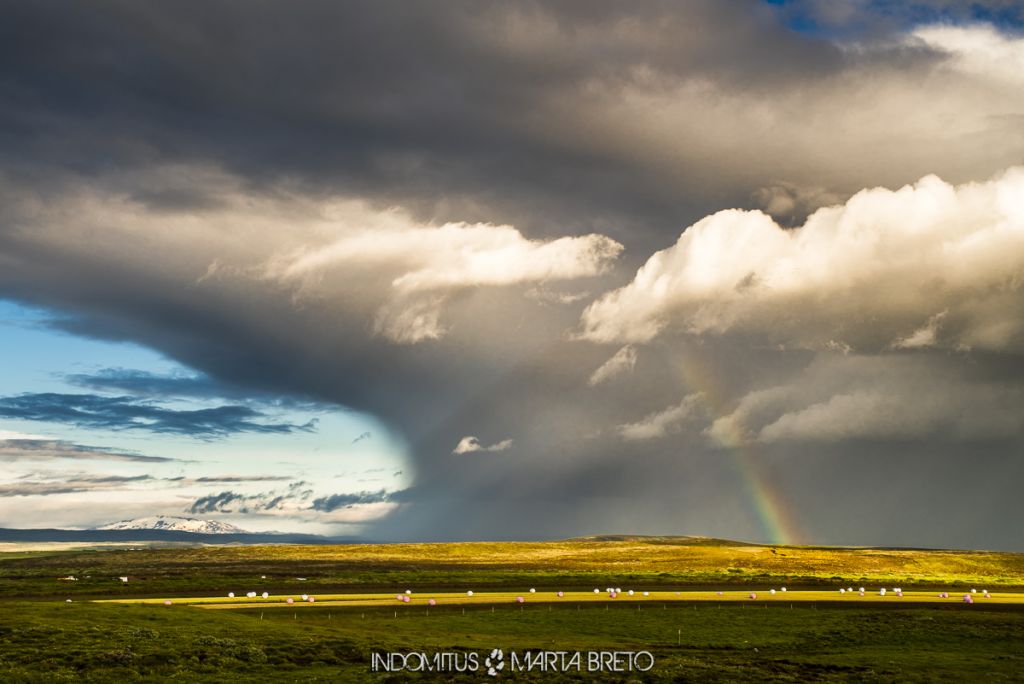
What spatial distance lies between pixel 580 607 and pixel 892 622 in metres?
32.0

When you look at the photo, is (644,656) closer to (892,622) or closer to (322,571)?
(892,622)

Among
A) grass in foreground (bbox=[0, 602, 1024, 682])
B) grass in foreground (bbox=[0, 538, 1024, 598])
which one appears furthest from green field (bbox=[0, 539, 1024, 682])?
grass in foreground (bbox=[0, 538, 1024, 598])

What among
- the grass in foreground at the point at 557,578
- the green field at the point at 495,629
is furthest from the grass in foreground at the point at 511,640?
the grass in foreground at the point at 557,578

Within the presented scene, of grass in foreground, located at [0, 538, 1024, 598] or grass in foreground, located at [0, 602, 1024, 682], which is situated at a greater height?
grass in foreground, located at [0, 602, 1024, 682]

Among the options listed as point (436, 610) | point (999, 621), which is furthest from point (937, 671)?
point (436, 610)

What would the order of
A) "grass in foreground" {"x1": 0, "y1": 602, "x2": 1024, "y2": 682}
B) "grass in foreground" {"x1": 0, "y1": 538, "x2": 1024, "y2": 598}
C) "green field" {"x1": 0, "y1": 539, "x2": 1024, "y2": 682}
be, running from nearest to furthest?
"grass in foreground" {"x1": 0, "y1": 602, "x2": 1024, "y2": 682} < "green field" {"x1": 0, "y1": 539, "x2": 1024, "y2": 682} < "grass in foreground" {"x1": 0, "y1": 538, "x2": 1024, "y2": 598}

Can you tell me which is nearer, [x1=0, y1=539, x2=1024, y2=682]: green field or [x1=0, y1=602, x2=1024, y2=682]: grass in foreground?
[x1=0, y1=602, x2=1024, y2=682]: grass in foreground

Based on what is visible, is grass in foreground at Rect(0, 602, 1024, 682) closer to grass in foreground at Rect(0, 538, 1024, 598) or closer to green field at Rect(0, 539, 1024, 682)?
green field at Rect(0, 539, 1024, 682)

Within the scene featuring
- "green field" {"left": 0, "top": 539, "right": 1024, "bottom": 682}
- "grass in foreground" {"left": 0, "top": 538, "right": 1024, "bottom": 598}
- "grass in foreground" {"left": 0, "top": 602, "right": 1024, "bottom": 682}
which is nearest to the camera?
"grass in foreground" {"left": 0, "top": 602, "right": 1024, "bottom": 682}

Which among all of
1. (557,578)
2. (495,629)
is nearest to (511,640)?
(495,629)

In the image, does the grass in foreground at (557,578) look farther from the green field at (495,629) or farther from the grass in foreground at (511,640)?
the grass in foreground at (511,640)

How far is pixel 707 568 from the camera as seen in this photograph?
570ft

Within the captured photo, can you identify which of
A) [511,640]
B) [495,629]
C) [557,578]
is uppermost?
[511,640]

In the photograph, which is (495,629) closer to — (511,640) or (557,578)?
(511,640)
